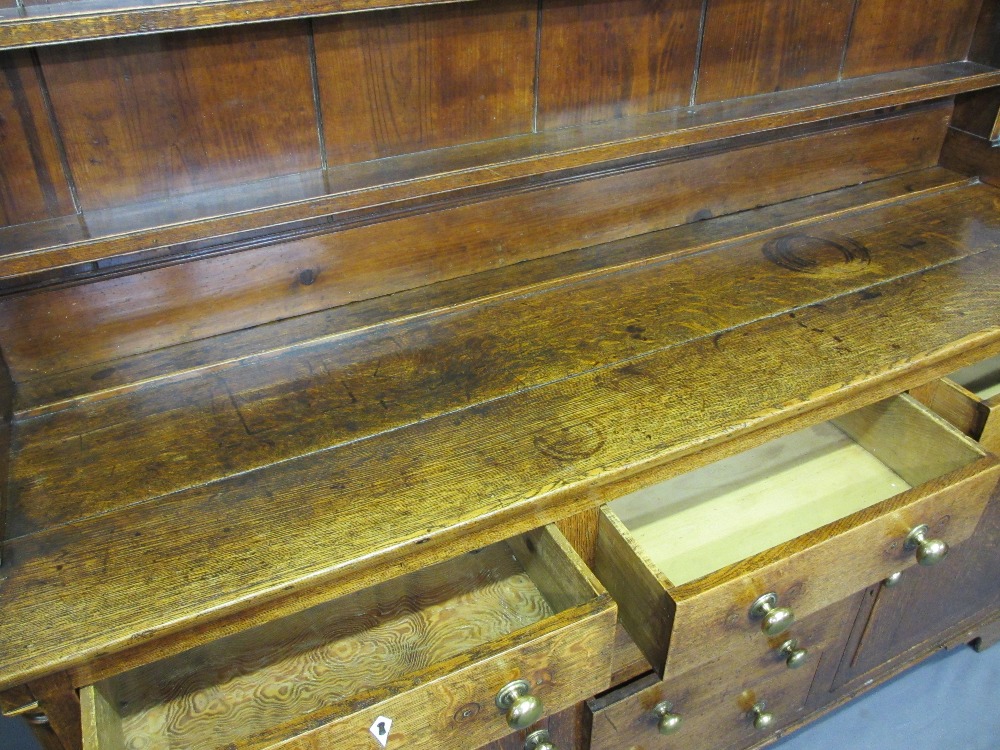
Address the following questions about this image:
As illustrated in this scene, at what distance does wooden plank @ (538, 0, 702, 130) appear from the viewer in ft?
4.40

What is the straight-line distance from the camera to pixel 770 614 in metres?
1.09

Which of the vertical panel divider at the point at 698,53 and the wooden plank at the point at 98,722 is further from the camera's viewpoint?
the vertical panel divider at the point at 698,53

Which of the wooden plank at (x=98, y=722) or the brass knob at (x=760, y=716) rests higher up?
the wooden plank at (x=98, y=722)

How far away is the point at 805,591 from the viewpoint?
113cm

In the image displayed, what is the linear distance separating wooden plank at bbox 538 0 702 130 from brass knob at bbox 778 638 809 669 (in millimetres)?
927

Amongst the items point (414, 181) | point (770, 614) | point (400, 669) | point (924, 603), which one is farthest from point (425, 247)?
point (924, 603)

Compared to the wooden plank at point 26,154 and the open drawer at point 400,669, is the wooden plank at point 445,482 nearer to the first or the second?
the open drawer at point 400,669

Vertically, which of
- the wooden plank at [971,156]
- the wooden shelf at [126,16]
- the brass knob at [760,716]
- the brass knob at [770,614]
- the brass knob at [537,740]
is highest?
the wooden shelf at [126,16]

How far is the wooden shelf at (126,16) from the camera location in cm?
88

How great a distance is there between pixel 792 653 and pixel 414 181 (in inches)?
37.8

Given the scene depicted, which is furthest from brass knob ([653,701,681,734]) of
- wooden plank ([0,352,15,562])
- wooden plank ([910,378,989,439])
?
wooden plank ([0,352,15,562])

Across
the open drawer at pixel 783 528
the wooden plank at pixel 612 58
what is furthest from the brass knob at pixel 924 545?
the wooden plank at pixel 612 58

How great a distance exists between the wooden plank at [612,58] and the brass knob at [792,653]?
3.04ft

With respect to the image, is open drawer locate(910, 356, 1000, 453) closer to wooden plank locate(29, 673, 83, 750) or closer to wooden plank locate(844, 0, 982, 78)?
wooden plank locate(844, 0, 982, 78)
